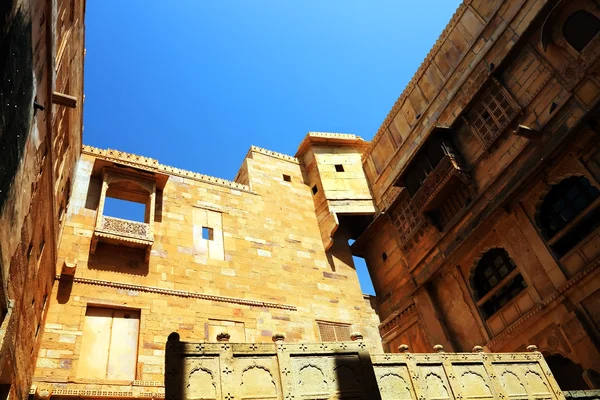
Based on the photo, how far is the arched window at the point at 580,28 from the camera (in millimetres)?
9445

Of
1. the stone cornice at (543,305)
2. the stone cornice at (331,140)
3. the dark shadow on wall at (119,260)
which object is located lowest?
the stone cornice at (543,305)

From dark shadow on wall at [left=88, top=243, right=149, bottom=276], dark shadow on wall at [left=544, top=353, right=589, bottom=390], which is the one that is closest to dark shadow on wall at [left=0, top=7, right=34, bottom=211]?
dark shadow on wall at [left=88, top=243, right=149, bottom=276]

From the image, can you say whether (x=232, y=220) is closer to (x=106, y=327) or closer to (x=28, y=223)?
(x=106, y=327)

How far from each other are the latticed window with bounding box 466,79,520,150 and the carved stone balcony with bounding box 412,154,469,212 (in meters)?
0.90

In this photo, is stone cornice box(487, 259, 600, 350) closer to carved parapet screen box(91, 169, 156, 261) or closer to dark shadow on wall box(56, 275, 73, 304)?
carved parapet screen box(91, 169, 156, 261)

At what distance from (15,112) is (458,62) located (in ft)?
36.8

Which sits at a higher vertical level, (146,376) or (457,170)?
(457,170)

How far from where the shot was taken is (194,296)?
10891mm

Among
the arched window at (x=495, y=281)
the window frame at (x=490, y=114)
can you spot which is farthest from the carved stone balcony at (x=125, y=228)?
the window frame at (x=490, y=114)

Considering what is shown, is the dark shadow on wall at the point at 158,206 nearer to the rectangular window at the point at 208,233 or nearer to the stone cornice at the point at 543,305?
the rectangular window at the point at 208,233

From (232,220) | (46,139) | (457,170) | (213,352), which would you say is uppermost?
(232,220)

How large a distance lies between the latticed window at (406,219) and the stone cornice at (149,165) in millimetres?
4715

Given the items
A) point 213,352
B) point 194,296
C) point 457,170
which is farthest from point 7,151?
point 457,170

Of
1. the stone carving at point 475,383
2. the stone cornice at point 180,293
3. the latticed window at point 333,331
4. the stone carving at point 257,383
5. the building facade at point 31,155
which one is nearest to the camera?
the building facade at point 31,155
